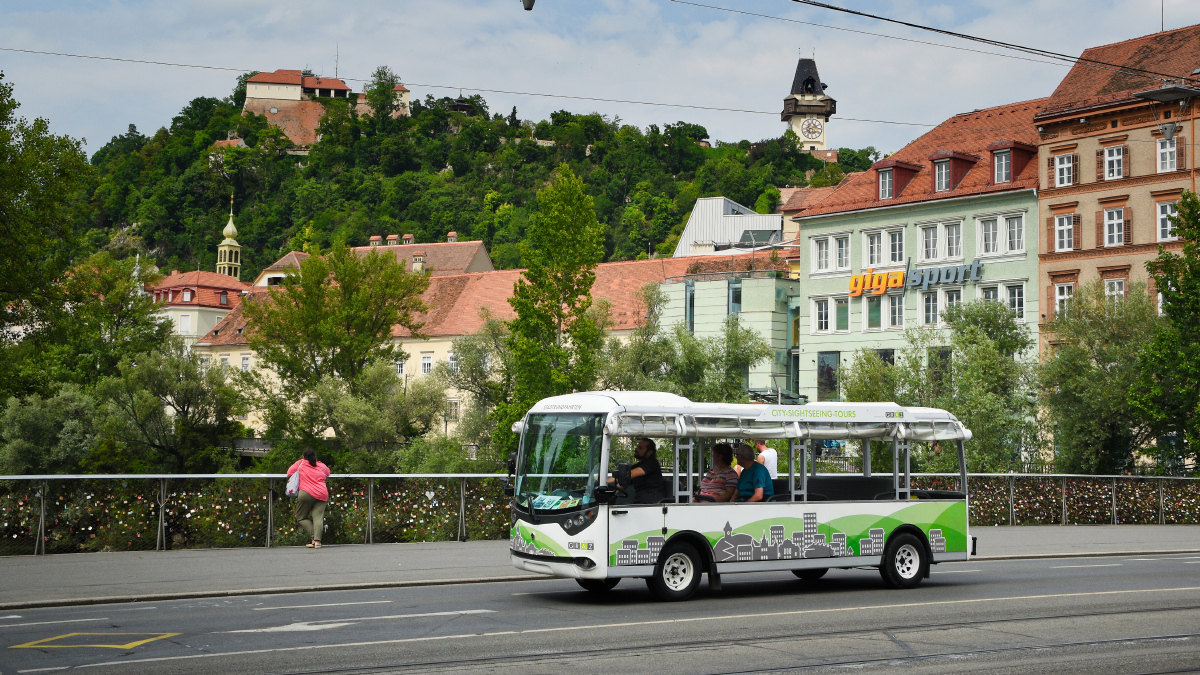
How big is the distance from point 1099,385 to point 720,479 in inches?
1204

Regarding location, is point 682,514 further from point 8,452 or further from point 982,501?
point 8,452

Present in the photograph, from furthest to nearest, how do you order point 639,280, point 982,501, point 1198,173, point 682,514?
point 639,280, point 1198,173, point 982,501, point 682,514

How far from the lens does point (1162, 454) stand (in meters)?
40.7

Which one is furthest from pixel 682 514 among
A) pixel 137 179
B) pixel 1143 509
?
pixel 137 179

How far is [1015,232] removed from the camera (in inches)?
2276

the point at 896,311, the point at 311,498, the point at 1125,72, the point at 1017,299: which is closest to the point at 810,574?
the point at 311,498

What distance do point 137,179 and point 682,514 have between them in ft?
591

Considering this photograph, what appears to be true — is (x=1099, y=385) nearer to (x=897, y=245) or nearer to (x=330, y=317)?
(x=897, y=245)

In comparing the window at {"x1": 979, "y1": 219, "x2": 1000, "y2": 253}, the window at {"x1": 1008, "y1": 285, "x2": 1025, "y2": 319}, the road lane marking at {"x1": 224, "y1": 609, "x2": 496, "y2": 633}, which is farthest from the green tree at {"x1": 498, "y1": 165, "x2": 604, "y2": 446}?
the road lane marking at {"x1": 224, "y1": 609, "x2": 496, "y2": 633}

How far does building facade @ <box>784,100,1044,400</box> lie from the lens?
58094 mm

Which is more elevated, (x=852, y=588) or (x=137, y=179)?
(x=137, y=179)

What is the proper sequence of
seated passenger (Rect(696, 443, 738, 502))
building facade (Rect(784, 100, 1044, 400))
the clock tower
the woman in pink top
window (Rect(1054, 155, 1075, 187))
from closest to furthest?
seated passenger (Rect(696, 443, 738, 502)) < the woman in pink top < window (Rect(1054, 155, 1075, 187)) < building facade (Rect(784, 100, 1044, 400)) < the clock tower

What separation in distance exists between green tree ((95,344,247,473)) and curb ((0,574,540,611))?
50063mm

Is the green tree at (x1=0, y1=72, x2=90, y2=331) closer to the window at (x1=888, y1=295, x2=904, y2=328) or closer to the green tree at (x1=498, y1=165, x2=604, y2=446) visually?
the green tree at (x1=498, y1=165, x2=604, y2=446)
